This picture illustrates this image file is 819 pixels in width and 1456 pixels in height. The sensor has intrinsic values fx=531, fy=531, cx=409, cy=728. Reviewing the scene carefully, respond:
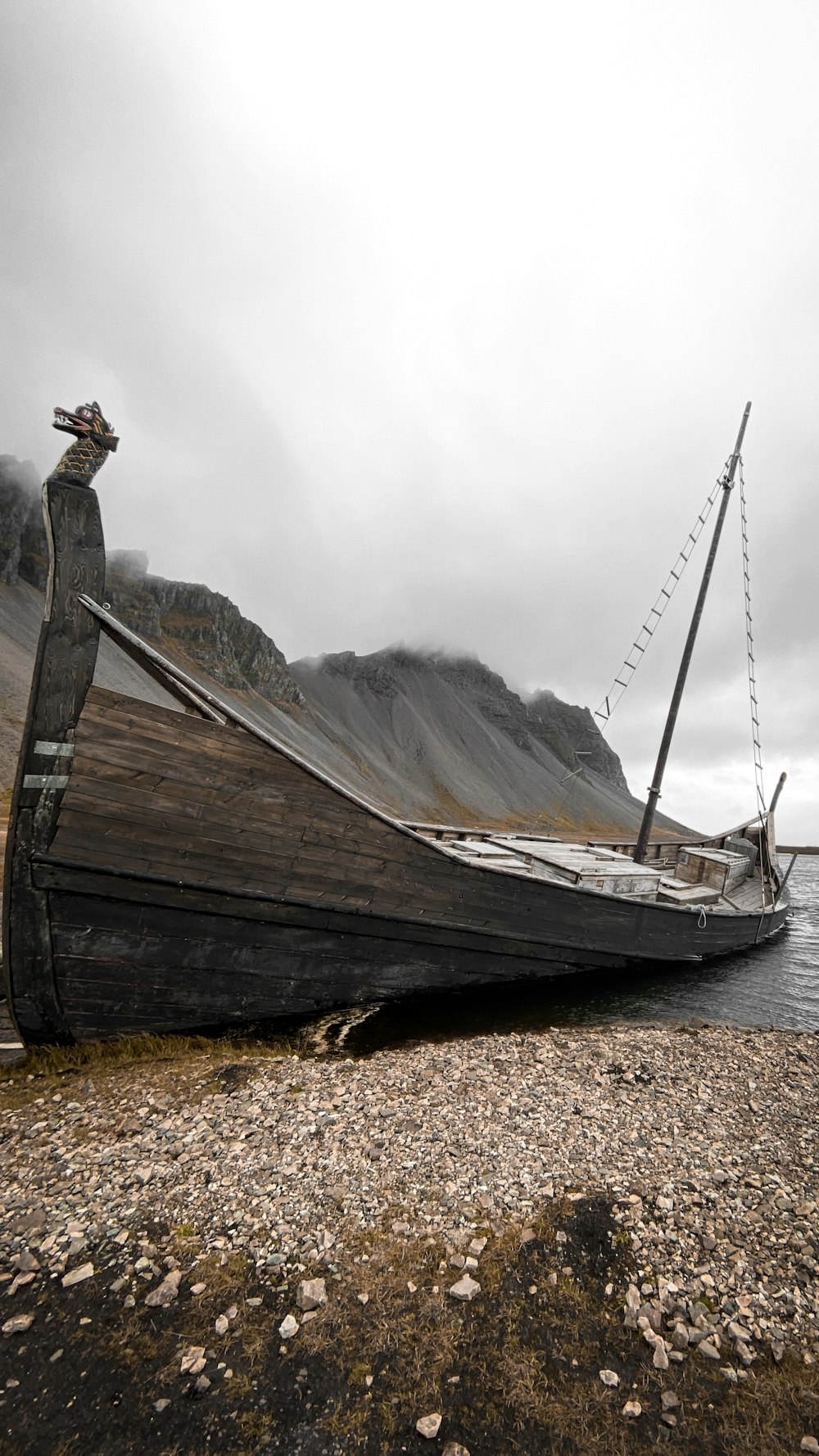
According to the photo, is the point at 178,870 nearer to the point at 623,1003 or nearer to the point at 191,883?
the point at 191,883

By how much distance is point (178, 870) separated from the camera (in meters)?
7.50

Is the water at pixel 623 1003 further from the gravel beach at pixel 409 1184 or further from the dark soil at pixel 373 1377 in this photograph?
the dark soil at pixel 373 1377

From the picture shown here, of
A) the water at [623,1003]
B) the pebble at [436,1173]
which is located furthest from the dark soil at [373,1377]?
Answer: the water at [623,1003]

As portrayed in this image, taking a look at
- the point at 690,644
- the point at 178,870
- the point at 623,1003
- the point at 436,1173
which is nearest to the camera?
the point at 436,1173

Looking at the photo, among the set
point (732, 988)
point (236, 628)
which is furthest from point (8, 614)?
point (732, 988)

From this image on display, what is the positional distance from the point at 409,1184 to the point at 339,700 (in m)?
125

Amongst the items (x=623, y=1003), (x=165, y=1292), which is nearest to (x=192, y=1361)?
(x=165, y=1292)

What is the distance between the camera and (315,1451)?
3266 mm

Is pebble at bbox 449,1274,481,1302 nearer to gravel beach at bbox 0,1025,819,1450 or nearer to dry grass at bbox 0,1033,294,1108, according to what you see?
gravel beach at bbox 0,1025,819,1450

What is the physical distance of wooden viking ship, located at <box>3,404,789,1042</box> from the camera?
6.75 meters

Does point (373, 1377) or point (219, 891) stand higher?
point (219, 891)

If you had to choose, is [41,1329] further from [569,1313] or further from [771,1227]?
[771,1227]

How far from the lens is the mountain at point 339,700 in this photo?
74.1 meters

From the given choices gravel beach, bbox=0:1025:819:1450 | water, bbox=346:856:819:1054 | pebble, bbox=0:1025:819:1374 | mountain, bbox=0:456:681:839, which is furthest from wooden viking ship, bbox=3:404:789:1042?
mountain, bbox=0:456:681:839
